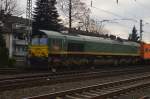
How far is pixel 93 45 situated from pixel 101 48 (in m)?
1.56

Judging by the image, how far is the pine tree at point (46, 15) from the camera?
55.2 m

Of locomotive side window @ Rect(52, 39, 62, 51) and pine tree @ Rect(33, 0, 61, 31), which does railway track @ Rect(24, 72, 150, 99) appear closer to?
locomotive side window @ Rect(52, 39, 62, 51)

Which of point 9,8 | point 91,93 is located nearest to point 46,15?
point 9,8

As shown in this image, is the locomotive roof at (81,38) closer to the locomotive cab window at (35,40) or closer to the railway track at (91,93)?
the locomotive cab window at (35,40)

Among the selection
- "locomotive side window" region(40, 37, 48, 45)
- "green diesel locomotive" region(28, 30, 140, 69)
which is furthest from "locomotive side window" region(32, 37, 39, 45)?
"locomotive side window" region(40, 37, 48, 45)

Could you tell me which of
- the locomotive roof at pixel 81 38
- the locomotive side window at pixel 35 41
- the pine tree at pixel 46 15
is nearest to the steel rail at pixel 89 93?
the locomotive roof at pixel 81 38

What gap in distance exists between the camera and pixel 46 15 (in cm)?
5638

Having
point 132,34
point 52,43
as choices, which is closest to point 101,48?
point 52,43

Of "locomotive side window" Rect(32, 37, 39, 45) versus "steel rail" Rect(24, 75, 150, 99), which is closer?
"steel rail" Rect(24, 75, 150, 99)

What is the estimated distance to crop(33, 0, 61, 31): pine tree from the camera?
2173 inches

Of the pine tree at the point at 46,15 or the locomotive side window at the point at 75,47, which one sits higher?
the pine tree at the point at 46,15

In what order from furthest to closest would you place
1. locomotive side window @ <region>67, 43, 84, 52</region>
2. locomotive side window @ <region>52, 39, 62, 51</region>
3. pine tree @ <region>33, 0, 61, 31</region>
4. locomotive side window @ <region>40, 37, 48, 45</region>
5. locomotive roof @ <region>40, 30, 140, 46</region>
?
pine tree @ <region>33, 0, 61, 31</region>, locomotive side window @ <region>67, 43, 84, 52</region>, locomotive roof @ <region>40, 30, 140, 46</region>, locomotive side window @ <region>52, 39, 62, 51</region>, locomotive side window @ <region>40, 37, 48, 45</region>

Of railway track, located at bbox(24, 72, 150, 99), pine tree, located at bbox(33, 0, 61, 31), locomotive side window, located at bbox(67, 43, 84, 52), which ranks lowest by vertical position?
railway track, located at bbox(24, 72, 150, 99)

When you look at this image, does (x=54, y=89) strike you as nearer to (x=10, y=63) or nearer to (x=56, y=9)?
(x=10, y=63)
